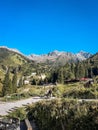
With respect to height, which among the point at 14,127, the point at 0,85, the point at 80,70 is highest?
the point at 80,70

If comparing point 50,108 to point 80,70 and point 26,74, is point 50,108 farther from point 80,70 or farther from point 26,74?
point 26,74

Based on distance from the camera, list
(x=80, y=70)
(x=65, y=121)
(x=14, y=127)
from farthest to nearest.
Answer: (x=80, y=70), (x=14, y=127), (x=65, y=121)

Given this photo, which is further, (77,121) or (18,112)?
(18,112)

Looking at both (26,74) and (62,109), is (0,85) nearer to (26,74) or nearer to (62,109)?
(62,109)

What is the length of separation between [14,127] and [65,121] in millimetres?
4707

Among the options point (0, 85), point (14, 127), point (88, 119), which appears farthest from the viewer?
point (0, 85)

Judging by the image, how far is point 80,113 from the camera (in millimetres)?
9875

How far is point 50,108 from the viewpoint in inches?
475

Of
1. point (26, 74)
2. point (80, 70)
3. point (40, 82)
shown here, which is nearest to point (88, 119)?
point (80, 70)

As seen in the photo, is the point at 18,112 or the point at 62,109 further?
the point at 18,112

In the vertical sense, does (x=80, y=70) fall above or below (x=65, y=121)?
above

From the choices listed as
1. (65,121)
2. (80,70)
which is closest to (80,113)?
(65,121)

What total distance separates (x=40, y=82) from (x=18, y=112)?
88089mm

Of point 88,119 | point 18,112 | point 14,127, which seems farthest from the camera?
point 18,112
